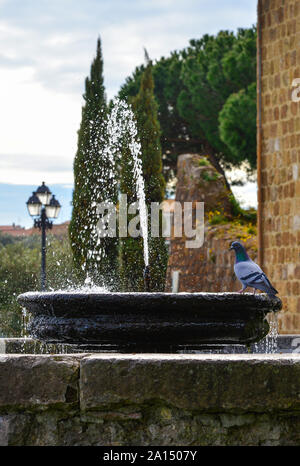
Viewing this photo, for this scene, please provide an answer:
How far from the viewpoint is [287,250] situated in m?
10.8

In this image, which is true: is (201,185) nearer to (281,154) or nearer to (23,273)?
(281,154)

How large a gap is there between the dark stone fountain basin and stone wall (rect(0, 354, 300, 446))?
1.16 ft

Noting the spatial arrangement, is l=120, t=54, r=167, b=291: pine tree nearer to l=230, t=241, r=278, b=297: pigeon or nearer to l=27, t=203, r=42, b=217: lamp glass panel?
l=27, t=203, r=42, b=217: lamp glass panel

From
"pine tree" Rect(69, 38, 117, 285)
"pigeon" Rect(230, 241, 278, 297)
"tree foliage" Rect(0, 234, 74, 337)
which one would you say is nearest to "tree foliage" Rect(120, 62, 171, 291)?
"pine tree" Rect(69, 38, 117, 285)

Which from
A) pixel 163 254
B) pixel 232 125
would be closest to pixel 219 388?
pixel 163 254

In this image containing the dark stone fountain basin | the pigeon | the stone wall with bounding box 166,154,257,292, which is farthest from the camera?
the stone wall with bounding box 166,154,257,292

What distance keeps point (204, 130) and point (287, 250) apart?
542 inches

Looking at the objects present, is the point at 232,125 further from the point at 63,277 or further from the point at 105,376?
the point at 105,376

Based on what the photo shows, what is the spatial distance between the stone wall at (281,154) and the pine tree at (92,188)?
170 inches

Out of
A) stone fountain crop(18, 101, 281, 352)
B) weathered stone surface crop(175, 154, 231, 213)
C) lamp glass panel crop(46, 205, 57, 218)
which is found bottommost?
stone fountain crop(18, 101, 281, 352)

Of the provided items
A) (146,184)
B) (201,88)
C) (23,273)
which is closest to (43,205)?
(146,184)

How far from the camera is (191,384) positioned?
2732mm

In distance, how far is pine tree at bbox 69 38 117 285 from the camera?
15234 mm

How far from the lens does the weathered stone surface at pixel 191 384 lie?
8.95 feet
